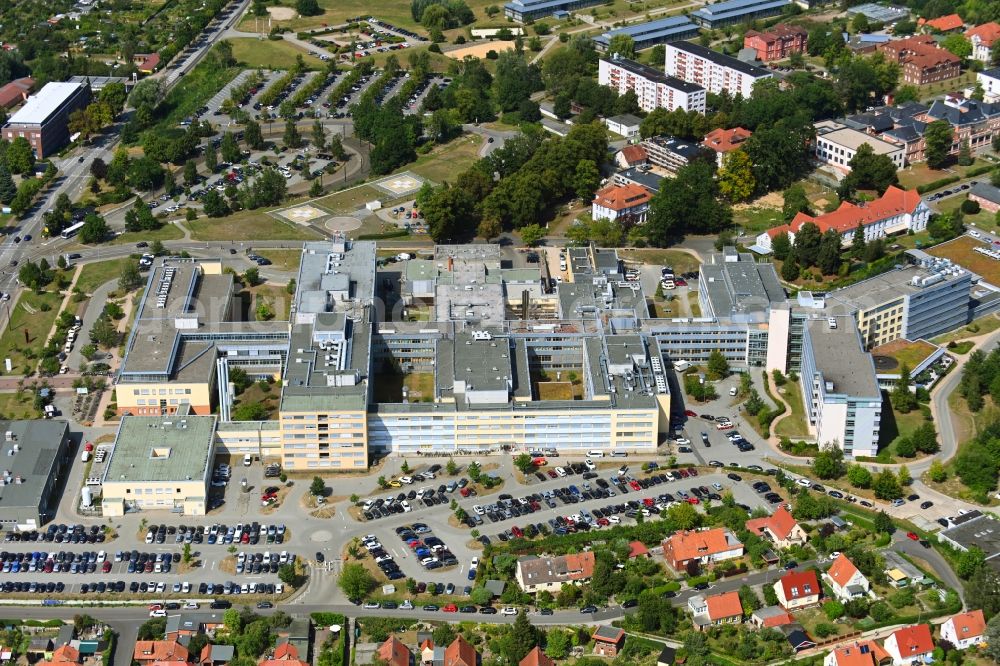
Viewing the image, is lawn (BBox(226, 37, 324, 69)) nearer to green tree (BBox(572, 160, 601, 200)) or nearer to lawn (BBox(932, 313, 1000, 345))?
green tree (BBox(572, 160, 601, 200))

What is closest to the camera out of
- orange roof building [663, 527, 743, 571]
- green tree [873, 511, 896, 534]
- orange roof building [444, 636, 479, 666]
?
orange roof building [444, 636, 479, 666]

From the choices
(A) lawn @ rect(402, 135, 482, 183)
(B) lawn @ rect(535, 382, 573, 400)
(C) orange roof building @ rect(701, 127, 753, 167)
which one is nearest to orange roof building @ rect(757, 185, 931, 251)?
(C) orange roof building @ rect(701, 127, 753, 167)

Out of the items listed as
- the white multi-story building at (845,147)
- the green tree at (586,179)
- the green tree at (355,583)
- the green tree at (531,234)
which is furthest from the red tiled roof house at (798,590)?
the white multi-story building at (845,147)

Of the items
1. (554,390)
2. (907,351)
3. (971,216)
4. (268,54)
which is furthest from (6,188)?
(971,216)

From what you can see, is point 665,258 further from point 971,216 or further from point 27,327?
point 27,327

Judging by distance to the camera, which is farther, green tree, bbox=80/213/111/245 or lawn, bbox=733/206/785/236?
lawn, bbox=733/206/785/236

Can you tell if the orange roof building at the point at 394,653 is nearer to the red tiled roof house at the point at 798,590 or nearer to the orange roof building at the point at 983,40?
the red tiled roof house at the point at 798,590

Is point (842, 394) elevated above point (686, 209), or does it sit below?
above
